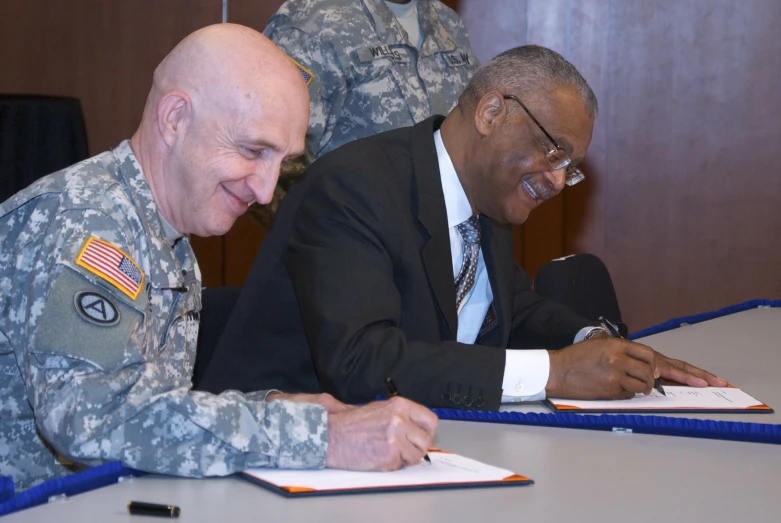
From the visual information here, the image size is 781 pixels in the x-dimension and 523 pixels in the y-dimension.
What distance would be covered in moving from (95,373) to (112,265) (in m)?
0.15

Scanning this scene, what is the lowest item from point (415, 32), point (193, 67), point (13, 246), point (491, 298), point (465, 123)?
point (13, 246)

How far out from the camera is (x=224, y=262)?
491 cm

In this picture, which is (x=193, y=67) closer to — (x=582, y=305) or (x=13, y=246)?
(x=13, y=246)

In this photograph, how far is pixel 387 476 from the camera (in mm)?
1374

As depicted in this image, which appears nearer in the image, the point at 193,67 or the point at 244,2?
the point at 193,67

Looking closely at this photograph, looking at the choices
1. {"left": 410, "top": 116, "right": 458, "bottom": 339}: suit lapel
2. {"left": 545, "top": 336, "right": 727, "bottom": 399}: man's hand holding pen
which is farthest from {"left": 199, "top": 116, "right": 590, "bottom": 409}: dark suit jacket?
{"left": 545, "top": 336, "right": 727, "bottom": 399}: man's hand holding pen

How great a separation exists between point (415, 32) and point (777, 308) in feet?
5.03

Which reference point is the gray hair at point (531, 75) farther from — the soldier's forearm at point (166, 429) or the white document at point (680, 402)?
the soldier's forearm at point (166, 429)

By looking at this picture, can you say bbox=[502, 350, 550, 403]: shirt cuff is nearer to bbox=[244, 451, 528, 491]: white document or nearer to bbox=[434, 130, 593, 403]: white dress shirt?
bbox=[434, 130, 593, 403]: white dress shirt

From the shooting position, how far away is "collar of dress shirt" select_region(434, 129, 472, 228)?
2338 millimetres

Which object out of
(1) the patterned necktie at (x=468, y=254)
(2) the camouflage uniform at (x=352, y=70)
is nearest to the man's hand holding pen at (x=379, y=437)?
(1) the patterned necktie at (x=468, y=254)

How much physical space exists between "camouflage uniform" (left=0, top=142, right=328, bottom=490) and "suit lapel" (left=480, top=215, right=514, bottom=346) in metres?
1.03

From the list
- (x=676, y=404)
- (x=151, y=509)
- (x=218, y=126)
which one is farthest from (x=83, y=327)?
(x=676, y=404)

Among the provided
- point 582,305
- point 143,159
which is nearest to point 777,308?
point 582,305
